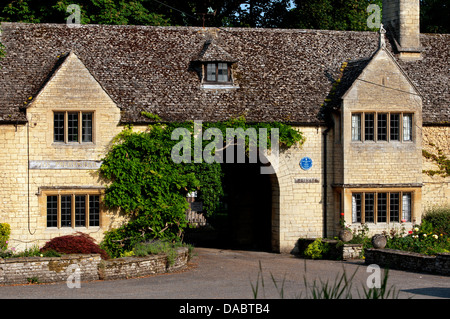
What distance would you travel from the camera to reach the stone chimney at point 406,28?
94.2ft

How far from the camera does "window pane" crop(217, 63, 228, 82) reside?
26641 millimetres

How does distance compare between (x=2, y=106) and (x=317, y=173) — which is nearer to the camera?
(x=2, y=106)

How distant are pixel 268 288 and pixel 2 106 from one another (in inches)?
488

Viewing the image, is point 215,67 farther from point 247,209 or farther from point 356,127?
point 247,209

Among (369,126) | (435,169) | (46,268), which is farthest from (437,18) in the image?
(46,268)

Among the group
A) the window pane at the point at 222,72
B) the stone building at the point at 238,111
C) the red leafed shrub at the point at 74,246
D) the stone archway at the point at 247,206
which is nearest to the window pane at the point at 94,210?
the stone building at the point at 238,111

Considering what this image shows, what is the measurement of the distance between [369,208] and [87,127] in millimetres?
10799

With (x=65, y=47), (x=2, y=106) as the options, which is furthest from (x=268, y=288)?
(x=65, y=47)

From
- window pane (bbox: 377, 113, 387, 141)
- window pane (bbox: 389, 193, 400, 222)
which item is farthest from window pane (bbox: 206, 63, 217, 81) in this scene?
window pane (bbox: 389, 193, 400, 222)

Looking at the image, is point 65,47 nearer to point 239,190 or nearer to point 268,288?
point 239,190

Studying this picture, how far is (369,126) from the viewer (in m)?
26.0

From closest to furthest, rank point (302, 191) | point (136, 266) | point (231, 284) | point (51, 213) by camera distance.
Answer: point (231, 284)
point (136, 266)
point (51, 213)
point (302, 191)

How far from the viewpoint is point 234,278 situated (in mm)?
19219

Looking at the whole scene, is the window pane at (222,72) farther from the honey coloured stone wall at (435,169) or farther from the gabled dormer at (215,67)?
the honey coloured stone wall at (435,169)
